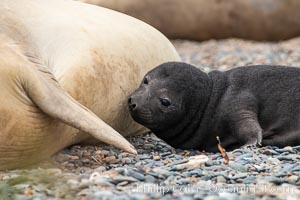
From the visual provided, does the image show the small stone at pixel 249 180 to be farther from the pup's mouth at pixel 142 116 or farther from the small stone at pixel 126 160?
the pup's mouth at pixel 142 116

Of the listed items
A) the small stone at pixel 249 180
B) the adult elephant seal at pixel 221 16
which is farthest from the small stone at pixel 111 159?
the adult elephant seal at pixel 221 16

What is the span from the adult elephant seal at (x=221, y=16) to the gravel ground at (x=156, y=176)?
4555 millimetres

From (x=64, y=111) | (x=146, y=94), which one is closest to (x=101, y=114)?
(x=146, y=94)

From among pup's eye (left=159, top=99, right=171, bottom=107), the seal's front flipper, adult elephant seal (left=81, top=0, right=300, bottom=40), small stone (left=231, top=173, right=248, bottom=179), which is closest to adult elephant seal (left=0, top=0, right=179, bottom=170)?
the seal's front flipper

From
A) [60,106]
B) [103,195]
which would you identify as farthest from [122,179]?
[60,106]

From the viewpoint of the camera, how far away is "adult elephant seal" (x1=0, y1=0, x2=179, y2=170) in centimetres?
458

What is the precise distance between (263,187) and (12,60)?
5.37 feet

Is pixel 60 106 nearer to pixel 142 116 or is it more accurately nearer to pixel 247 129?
pixel 142 116

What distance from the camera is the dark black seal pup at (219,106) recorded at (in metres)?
5.55

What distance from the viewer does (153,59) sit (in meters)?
6.06

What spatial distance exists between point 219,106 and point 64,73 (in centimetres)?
130

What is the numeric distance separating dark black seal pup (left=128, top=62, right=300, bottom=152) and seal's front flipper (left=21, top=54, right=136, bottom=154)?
0.81 meters

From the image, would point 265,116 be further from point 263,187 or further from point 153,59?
point 263,187

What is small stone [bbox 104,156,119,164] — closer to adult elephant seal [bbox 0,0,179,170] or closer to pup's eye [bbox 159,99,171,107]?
adult elephant seal [bbox 0,0,179,170]
